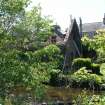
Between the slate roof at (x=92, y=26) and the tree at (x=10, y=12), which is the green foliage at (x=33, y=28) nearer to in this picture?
the tree at (x=10, y=12)

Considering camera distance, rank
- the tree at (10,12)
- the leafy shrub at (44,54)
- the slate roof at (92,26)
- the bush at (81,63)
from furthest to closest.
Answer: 1. the slate roof at (92,26)
2. the bush at (81,63)
3. the leafy shrub at (44,54)
4. the tree at (10,12)

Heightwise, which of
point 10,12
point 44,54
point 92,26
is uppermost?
point 10,12

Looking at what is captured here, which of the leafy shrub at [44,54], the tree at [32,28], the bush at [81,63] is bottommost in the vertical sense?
the bush at [81,63]

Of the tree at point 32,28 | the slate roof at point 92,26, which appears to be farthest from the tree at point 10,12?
the slate roof at point 92,26

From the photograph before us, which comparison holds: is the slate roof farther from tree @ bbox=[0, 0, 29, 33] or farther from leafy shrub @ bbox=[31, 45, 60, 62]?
tree @ bbox=[0, 0, 29, 33]

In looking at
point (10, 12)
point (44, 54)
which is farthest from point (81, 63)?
point (10, 12)

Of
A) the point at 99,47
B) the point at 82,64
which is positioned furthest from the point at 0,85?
the point at 82,64

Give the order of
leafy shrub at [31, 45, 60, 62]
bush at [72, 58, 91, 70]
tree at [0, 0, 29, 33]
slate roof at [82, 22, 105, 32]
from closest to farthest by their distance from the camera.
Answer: tree at [0, 0, 29, 33], leafy shrub at [31, 45, 60, 62], bush at [72, 58, 91, 70], slate roof at [82, 22, 105, 32]

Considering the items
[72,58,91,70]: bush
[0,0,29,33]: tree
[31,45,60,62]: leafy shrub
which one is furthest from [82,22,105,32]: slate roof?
[0,0,29,33]: tree

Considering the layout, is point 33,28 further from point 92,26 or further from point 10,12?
point 92,26

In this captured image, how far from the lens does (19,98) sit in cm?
1527

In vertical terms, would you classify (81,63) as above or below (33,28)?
below

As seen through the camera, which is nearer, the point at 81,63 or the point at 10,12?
the point at 10,12

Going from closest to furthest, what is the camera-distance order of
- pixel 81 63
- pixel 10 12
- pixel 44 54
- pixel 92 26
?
pixel 10 12, pixel 44 54, pixel 81 63, pixel 92 26
